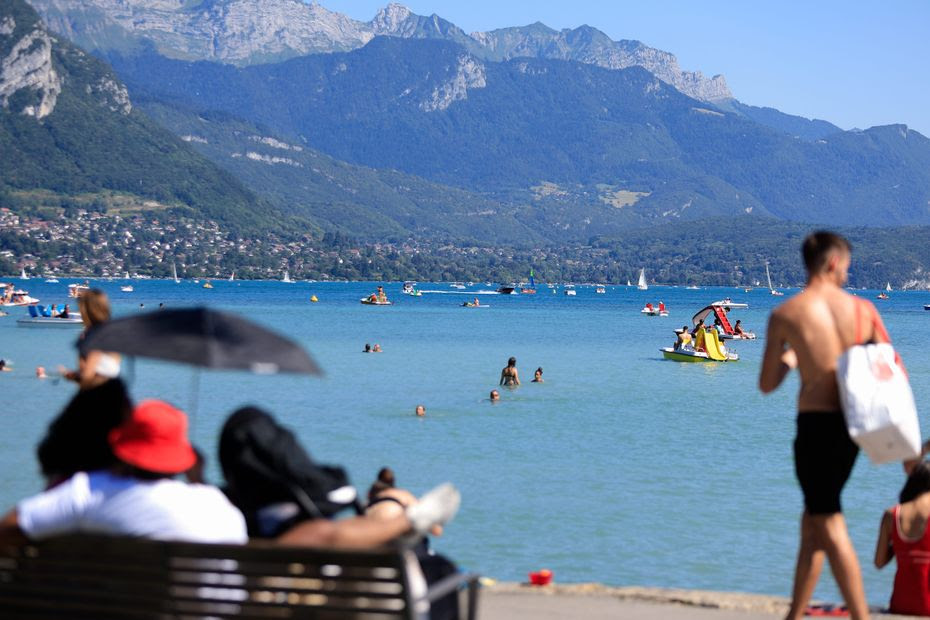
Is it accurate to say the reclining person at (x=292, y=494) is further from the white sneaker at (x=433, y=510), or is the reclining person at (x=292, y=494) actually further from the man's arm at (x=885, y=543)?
the man's arm at (x=885, y=543)

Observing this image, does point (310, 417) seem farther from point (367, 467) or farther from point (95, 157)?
point (95, 157)

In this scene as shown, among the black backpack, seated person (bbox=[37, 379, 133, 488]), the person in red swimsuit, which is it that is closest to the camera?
the black backpack

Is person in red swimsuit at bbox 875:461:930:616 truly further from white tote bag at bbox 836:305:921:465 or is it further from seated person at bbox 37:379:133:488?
seated person at bbox 37:379:133:488

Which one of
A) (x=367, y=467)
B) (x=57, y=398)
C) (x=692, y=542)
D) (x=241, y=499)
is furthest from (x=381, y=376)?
(x=241, y=499)

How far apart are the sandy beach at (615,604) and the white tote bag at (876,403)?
188 centimetres

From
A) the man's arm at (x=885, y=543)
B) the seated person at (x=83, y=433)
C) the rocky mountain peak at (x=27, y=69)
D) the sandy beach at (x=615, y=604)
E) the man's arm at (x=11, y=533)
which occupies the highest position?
the rocky mountain peak at (x=27, y=69)

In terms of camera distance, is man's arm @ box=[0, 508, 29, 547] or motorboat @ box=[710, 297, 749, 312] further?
motorboat @ box=[710, 297, 749, 312]

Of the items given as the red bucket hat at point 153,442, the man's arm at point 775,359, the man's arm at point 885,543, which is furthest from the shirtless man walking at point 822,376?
the red bucket hat at point 153,442

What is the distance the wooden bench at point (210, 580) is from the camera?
4031 millimetres

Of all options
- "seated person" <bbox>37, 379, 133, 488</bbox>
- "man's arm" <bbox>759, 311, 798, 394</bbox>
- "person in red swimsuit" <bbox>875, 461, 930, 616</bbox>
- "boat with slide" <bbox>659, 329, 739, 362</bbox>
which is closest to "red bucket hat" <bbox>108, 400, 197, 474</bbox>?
"seated person" <bbox>37, 379, 133, 488</bbox>

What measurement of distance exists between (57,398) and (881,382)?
23.2 metres

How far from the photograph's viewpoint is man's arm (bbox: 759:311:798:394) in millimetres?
5848

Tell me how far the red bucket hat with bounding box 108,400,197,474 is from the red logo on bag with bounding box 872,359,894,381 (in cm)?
289

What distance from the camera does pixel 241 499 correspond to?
468 centimetres
